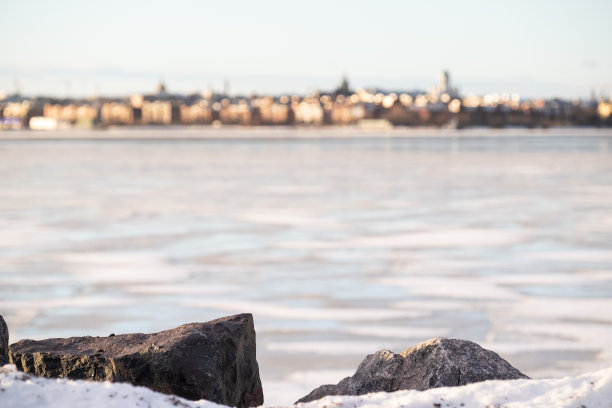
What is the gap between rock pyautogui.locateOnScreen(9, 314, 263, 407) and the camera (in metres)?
3.44

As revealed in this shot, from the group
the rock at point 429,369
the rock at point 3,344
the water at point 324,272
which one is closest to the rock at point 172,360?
the rock at point 3,344

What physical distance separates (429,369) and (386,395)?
0.61 metres

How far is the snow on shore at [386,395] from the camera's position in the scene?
2.84m

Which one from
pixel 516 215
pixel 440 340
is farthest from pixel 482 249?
pixel 440 340

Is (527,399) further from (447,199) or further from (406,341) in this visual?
(447,199)

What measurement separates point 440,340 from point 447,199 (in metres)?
12.1

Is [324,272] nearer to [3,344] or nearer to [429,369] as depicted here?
[429,369]

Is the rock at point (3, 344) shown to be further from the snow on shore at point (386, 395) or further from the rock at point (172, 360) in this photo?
the snow on shore at point (386, 395)

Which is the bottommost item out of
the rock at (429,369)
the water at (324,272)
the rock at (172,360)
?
the water at (324,272)

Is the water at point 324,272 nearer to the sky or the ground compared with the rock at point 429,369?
nearer to the ground

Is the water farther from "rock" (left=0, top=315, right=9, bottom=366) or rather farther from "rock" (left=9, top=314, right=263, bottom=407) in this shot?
"rock" (left=0, top=315, right=9, bottom=366)

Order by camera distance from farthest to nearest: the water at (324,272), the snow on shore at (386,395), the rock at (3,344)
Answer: the water at (324,272), the rock at (3,344), the snow on shore at (386,395)

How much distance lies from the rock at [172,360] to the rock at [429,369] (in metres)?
0.37

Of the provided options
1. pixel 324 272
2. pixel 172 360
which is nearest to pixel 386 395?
pixel 172 360
